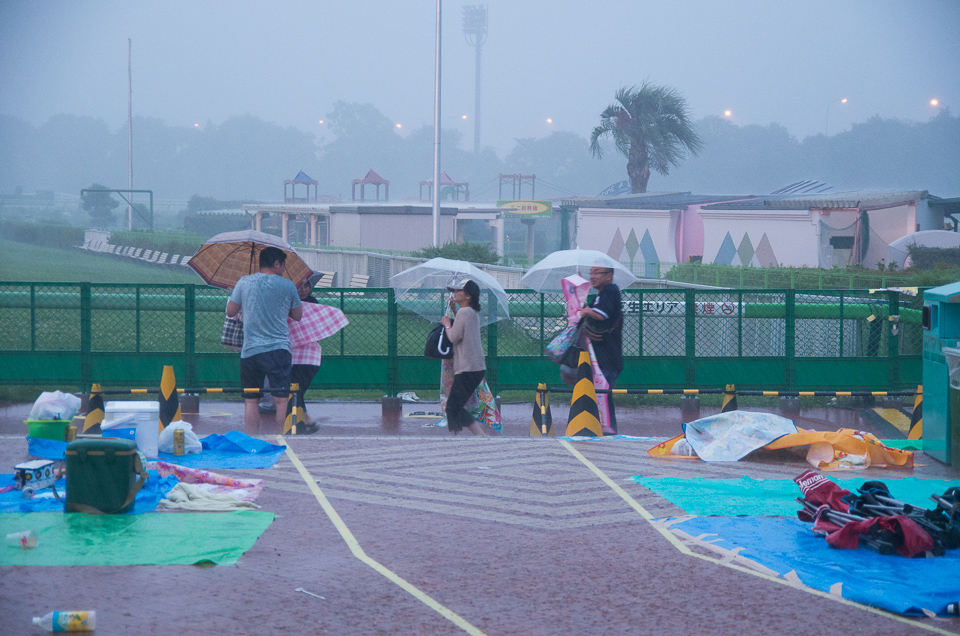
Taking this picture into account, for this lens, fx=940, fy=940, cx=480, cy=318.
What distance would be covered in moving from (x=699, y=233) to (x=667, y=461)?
40.1m

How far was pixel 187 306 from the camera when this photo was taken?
13.4 m

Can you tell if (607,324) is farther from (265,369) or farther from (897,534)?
(897,534)

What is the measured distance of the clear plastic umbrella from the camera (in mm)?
11008

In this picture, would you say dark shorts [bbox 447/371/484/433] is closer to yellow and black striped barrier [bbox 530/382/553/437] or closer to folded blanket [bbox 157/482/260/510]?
yellow and black striped barrier [bbox 530/382/553/437]

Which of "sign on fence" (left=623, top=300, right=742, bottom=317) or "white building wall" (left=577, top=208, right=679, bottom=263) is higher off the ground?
"white building wall" (left=577, top=208, right=679, bottom=263)

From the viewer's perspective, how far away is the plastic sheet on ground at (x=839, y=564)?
203 inches

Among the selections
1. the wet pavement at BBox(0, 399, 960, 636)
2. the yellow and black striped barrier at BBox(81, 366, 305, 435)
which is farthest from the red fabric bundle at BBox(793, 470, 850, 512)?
the yellow and black striped barrier at BBox(81, 366, 305, 435)

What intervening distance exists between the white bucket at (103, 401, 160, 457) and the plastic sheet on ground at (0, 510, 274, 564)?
1628mm

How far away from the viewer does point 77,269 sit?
63625mm

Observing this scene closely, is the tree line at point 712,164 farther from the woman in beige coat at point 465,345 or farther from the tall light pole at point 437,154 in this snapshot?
the woman in beige coat at point 465,345

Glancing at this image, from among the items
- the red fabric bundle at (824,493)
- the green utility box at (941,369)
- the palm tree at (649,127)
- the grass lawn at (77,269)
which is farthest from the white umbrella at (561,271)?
the palm tree at (649,127)

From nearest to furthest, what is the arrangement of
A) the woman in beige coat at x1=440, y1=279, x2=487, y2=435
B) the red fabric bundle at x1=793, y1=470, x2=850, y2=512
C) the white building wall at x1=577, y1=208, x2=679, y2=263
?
the red fabric bundle at x1=793, y1=470, x2=850, y2=512 → the woman in beige coat at x1=440, y1=279, x2=487, y2=435 → the white building wall at x1=577, y1=208, x2=679, y2=263

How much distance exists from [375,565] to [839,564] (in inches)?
111

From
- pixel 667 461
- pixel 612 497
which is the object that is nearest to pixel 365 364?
pixel 667 461
